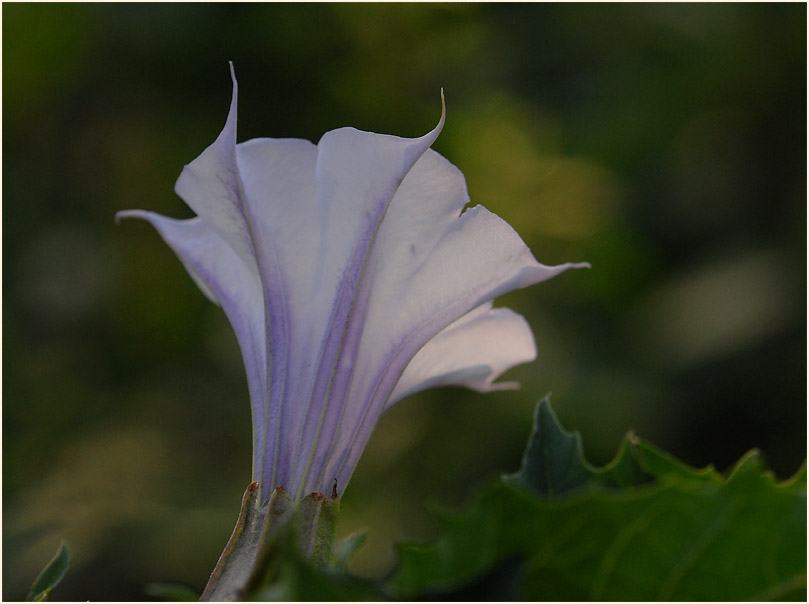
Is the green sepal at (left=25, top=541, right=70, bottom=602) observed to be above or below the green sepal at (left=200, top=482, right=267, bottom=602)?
below

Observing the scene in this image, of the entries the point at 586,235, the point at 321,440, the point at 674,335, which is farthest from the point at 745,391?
the point at 321,440

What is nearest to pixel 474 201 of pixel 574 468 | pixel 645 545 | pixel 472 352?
pixel 472 352

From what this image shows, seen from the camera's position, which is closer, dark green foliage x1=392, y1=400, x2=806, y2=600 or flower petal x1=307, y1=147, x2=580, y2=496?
dark green foliage x1=392, y1=400, x2=806, y2=600

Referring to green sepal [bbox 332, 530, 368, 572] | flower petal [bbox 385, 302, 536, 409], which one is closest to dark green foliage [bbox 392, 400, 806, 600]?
green sepal [bbox 332, 530, 368, 572]

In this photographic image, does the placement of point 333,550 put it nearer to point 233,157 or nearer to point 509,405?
point 233,157

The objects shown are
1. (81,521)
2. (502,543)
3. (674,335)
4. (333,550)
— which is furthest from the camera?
(674,335)

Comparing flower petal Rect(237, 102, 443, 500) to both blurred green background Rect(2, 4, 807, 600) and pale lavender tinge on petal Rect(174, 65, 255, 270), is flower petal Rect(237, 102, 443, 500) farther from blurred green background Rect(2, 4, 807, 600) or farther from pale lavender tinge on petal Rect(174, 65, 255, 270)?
blurred green background Rect(2, 4, 807, 600)

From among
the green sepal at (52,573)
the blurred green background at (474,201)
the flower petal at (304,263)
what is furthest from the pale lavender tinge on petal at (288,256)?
the blurred green background at (474,201)
